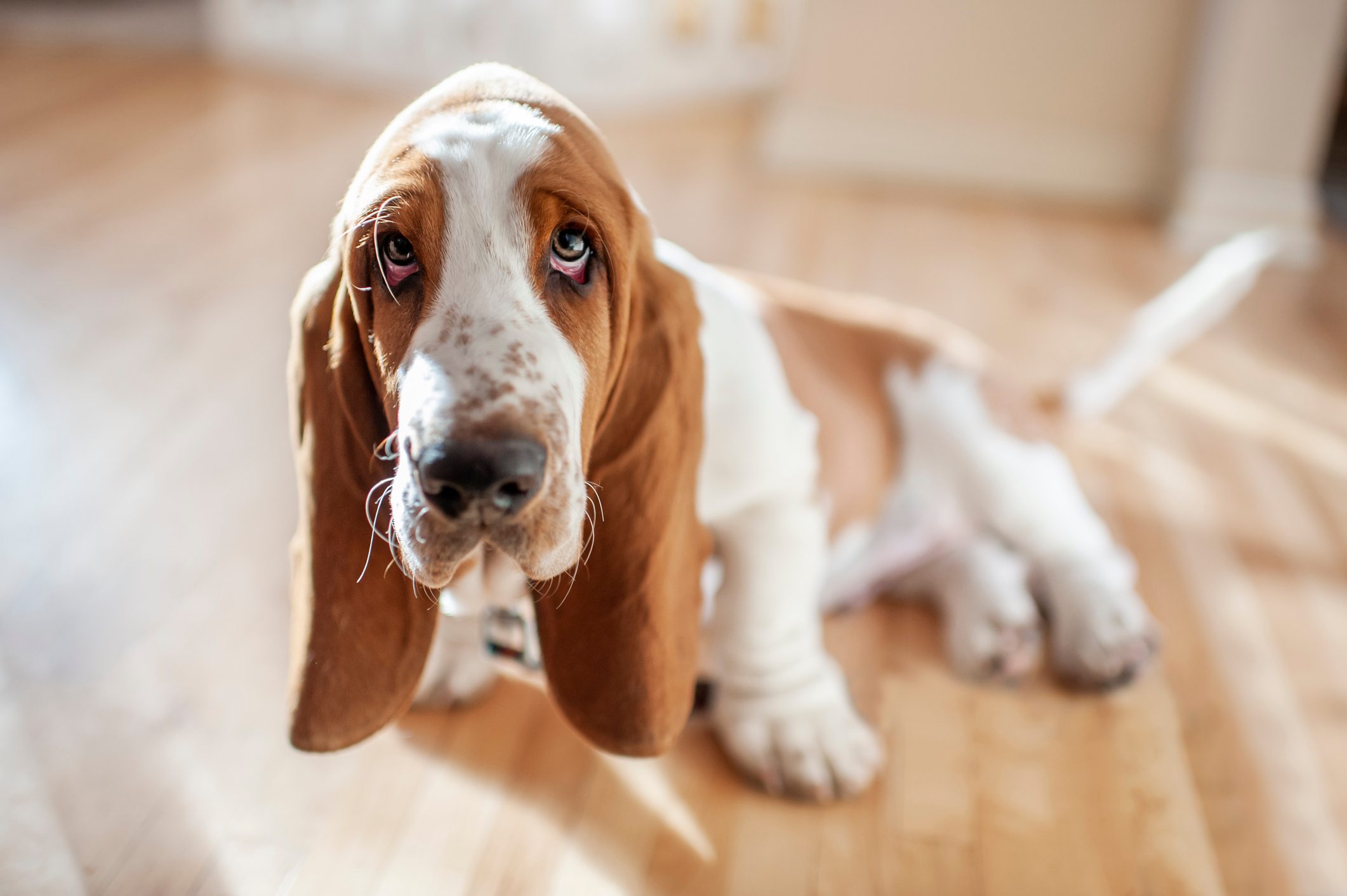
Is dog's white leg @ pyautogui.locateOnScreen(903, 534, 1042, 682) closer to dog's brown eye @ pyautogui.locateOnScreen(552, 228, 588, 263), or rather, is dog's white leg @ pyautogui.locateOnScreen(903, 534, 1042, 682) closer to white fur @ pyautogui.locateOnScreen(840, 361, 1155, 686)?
white fur @ pyautogui.locateOnScreen(840, 361, 1155, 686)

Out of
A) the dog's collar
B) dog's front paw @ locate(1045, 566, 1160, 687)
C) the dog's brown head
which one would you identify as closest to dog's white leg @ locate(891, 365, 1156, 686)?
dog's front paw @ locate(1045, 566, 1160, 687)

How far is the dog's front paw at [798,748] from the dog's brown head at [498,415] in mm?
245

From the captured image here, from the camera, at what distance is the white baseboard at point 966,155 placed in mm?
4059

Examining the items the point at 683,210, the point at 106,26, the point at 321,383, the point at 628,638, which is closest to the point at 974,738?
the point at 628,638

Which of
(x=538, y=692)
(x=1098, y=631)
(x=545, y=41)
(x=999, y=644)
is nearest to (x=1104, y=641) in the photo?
(x=1098, y=631)

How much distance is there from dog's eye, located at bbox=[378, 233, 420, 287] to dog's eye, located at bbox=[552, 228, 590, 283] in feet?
0.42

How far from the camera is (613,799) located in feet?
5.11

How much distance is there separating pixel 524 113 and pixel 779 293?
0.81 metres

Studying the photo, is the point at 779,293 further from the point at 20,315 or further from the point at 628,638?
the point at 20,315

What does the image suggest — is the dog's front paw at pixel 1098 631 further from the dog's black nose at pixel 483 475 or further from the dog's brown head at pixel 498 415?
the dog's black nose at pixel 483 475

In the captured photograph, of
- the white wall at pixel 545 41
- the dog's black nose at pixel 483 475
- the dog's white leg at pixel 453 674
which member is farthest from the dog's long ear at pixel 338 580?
the white wall at pixel 545 41

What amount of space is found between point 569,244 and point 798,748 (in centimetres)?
82

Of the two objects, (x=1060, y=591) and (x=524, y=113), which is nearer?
(x=524, y=113)

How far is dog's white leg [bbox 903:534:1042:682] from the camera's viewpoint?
180 centimetres
